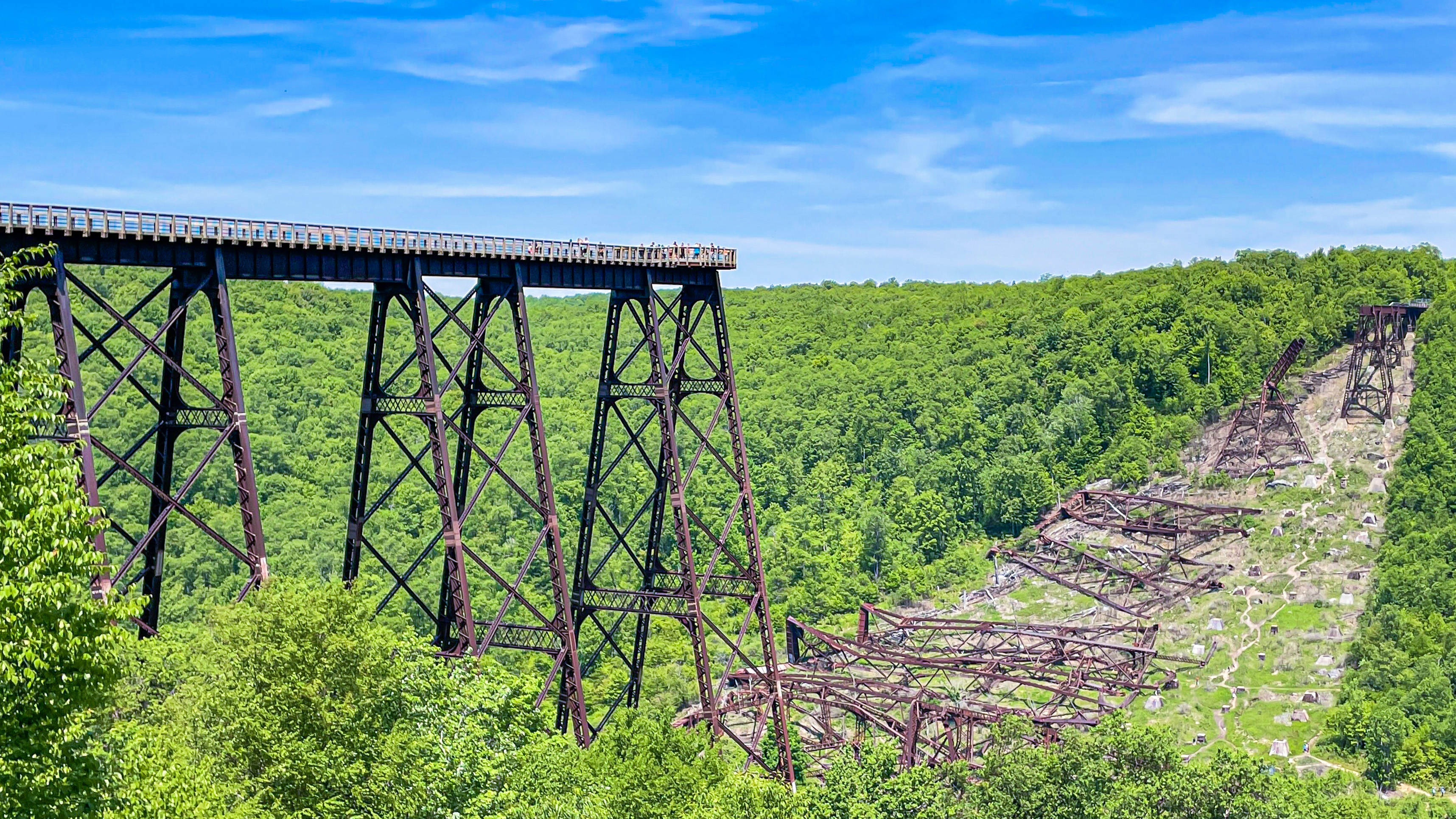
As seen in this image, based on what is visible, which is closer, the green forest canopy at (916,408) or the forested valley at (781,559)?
the forested valley at (781,559)

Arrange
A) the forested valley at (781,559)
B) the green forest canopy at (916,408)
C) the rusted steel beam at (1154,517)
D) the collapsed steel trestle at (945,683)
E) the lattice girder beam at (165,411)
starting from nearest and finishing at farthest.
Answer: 1. the forested valley at (781,559)
2. the lattice girder beam at (165,411)
3. the collapsed steel trestle at (945,683)
4. the rusted steel beam at (1154,517)
5. the green forest canopy at (916,408)

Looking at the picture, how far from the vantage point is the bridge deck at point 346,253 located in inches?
926

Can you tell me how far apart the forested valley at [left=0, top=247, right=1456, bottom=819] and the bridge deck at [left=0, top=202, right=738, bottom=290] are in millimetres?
4858

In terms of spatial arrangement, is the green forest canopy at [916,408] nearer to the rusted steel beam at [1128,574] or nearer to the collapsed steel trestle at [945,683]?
the rusted steel beam at [1128,574]

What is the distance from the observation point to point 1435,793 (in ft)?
146

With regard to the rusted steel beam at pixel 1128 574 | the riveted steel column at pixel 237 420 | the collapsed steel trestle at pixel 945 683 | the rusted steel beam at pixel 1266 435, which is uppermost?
the riveted steel column at pixel 237 420

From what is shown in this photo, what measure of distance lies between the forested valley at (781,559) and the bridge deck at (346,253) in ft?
15.9

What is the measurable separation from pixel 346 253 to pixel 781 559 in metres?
53.6

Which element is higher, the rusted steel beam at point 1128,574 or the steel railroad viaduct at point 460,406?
the steel railroad viaduct at point 460,406

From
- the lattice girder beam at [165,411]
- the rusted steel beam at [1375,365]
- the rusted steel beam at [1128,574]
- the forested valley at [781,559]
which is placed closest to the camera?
the forested valley at [781,559]

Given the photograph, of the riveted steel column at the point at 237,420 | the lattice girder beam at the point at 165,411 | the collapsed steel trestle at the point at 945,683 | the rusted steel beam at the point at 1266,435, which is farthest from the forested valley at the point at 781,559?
the collapsed steel trestle at the point at 945,683

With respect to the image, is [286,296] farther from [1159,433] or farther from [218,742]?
[218,742]

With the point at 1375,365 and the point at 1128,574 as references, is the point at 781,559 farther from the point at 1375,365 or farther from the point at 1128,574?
the point at 1375,365

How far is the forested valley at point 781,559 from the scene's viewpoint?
1562 centimetres
